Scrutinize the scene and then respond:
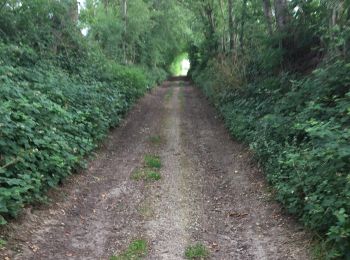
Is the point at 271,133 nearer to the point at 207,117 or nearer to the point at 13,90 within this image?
the point at 13,90

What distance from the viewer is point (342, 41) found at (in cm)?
826

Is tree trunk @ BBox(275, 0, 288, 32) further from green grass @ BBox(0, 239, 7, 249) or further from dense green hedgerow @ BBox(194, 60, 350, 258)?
green grass @ BBox(0, 239, 7, 249)

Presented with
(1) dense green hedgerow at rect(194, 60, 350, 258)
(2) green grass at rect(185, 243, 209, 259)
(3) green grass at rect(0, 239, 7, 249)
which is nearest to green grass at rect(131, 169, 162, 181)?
(1) dense green hedgerow at rect(194, 60, 350, 258)

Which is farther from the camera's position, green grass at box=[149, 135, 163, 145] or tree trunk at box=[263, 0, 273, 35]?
tree trunk at box=[263, 0, 273, 35]

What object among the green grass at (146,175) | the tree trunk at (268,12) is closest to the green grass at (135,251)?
the green grass at (146,175)

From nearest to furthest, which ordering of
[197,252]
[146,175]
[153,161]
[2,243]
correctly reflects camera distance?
[2,243], [197,252], [146,175], [153,161]

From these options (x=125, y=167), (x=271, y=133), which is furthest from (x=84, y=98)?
(x=271, y=133)

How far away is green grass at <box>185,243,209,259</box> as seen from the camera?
5.15 meters

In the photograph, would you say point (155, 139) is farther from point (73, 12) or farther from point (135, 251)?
point (73, 12)

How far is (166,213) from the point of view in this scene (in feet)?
21.7

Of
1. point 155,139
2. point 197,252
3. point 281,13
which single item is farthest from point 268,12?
point 197,252

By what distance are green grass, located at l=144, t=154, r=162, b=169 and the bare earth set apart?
146 mm

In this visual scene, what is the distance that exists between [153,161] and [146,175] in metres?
0.96

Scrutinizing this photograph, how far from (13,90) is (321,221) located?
20.5ft
